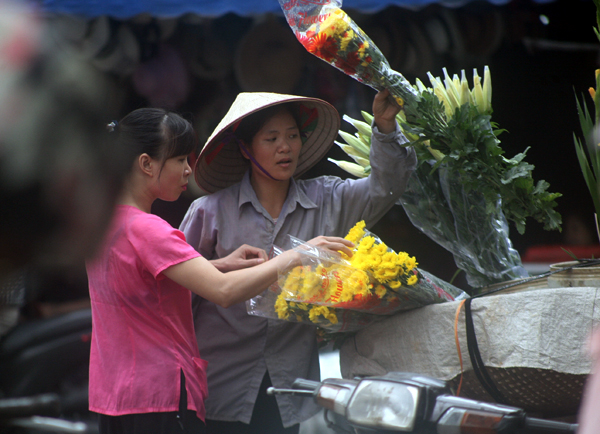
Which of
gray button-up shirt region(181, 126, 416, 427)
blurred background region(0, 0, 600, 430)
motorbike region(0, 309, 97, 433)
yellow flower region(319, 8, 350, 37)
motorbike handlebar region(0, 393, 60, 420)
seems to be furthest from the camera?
blurred background region(0, 0, 600, 430)

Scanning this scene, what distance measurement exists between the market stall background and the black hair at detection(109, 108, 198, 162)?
5.10 ft

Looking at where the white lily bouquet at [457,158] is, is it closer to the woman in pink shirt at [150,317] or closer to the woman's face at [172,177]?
the woman in pink shirt at [150,317]

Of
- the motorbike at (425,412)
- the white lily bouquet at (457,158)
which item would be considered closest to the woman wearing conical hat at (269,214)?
the white lily bouquet at (457,158)

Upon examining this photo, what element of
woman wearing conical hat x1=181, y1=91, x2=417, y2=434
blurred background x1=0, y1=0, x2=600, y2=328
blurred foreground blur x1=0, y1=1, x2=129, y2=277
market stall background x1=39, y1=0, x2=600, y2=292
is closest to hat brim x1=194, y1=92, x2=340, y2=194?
woman wearing conical hat x1=181, y1=91, x2=417, y2=434

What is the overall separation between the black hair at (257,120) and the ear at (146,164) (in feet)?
1.62

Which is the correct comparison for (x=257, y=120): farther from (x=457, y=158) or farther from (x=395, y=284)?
(x=395, y=284)

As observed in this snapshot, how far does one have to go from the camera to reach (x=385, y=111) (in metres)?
1.74

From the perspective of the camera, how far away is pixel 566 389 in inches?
48.5

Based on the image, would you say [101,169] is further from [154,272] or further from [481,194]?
[481,194]

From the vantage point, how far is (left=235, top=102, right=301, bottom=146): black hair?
2.09 metres

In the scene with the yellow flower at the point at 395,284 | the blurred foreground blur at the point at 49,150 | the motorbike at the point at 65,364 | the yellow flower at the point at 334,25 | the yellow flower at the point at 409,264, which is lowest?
the motorbike at the point at 65,364

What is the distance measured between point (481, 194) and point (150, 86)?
2.38m

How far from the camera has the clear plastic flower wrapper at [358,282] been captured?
4.68 ft

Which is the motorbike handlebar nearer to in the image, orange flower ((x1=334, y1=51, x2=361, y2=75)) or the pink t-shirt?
the pink t-shirt
